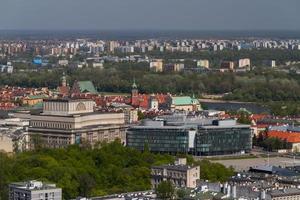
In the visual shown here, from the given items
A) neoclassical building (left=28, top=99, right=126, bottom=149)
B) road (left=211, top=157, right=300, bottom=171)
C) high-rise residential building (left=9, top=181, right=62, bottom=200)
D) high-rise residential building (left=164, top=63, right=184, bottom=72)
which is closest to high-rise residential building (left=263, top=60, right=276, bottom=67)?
high-rise residential building (left=164, top=63, right=184, bottom=72)

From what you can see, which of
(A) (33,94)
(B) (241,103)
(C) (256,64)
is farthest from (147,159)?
(C) (256,64)

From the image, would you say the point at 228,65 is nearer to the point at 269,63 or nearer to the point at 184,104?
the point at 269,63

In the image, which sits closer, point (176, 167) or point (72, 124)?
point (176, 167)

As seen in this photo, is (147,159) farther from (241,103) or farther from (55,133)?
(241,103)

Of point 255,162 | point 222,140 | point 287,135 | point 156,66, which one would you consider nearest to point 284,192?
point 255,162

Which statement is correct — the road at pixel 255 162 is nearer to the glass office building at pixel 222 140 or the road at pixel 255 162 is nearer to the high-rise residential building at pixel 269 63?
the glass office building at pixel 222 140

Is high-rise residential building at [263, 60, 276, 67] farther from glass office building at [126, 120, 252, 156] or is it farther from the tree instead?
the tree
